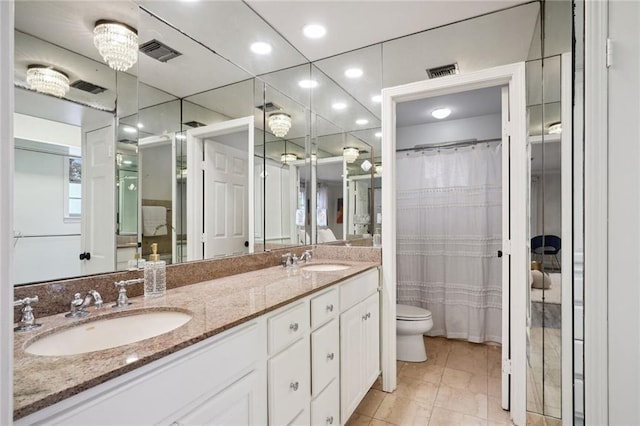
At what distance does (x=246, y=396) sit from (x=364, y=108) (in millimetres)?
2223

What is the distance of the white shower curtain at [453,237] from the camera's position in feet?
10.4

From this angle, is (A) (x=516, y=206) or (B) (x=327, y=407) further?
(A) (x=516, y=206)

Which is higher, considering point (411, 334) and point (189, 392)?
point (189, 392)

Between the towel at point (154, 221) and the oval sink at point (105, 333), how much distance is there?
46 centimetres

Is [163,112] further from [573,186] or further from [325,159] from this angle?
[573,186]

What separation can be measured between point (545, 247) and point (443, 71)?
1.48 meters

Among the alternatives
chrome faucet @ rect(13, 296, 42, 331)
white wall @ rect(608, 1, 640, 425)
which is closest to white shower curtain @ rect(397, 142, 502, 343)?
white wall @ rect(608, 1, 640, 425)

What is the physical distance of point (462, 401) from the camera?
2.12 metres

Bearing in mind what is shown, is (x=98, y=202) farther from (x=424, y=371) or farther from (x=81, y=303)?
(x=424, y=371)

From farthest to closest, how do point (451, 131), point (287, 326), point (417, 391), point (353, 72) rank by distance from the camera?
point (451, 131) → point (353, 72) → point (417, 391) → point (287, 326)

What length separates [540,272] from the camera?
1.74m

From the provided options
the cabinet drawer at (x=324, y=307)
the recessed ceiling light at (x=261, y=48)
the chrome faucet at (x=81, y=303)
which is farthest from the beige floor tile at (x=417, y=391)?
the recessed ceiling light at (x=261, y=48)

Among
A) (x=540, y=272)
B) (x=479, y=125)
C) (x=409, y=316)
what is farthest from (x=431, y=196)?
(x=540, y=272)

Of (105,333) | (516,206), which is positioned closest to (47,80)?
(105,333)
